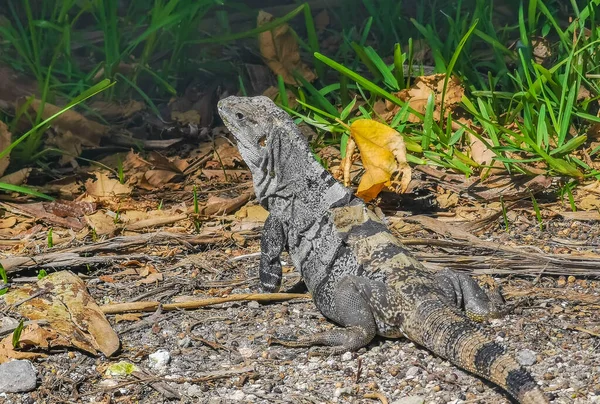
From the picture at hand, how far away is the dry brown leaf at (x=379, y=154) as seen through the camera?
17.5 feet

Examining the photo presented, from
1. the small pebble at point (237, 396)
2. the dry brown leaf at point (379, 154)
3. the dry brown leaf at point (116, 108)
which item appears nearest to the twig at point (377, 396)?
the small pebble at point (237, 396)

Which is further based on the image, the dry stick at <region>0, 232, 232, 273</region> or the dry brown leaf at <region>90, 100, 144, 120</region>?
the dry brown leaf at <region>90, 100, 144, 120</region>

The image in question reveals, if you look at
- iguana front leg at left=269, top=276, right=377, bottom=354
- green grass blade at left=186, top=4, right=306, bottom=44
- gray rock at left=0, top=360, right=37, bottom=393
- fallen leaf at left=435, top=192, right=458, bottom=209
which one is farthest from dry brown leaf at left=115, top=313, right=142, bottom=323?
green grass blade at left=186, top=4, right=306, bottom=44

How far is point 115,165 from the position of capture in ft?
21.5

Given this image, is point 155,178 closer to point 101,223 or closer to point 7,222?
point 101,223

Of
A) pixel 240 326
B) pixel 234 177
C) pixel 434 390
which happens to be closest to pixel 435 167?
pixel 234 177

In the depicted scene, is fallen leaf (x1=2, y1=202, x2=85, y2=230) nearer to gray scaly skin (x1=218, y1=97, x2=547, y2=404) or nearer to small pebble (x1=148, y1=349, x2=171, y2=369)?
gray scaly skin (x1=218, y1=97, x2=547, y2=404)

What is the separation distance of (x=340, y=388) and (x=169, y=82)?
4007mm

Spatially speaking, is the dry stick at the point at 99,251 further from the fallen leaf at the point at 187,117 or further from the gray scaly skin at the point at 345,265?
the fallen leaf at the point at 187,117

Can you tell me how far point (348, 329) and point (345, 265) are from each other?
39 cm

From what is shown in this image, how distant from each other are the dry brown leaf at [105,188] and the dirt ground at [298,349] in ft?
3.22

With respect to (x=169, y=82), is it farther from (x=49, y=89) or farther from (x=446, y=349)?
(x=446, y=349)

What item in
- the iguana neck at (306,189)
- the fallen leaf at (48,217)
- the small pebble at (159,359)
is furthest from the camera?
the fallen leaf at (48,217)

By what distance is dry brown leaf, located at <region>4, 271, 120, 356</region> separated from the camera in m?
4.30
